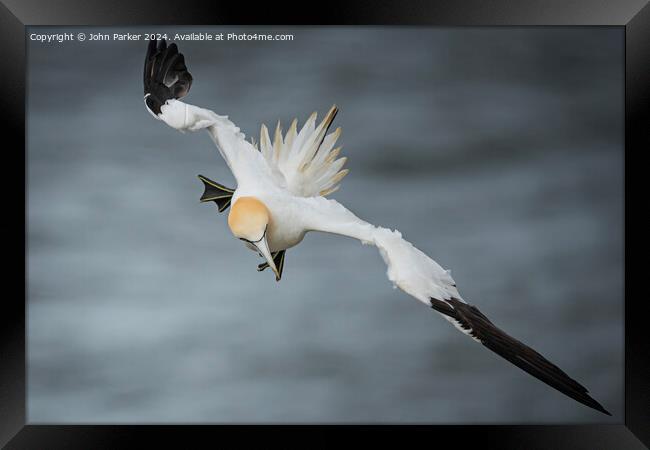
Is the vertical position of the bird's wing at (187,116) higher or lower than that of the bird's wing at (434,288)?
higher

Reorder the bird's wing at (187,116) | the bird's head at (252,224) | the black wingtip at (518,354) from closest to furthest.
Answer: the black wingtip at (518,354), the bird's head at (252,224), the bird's wing at (187,116)

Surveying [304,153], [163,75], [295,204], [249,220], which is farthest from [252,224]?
[163,75]

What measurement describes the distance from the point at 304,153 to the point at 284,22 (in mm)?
337

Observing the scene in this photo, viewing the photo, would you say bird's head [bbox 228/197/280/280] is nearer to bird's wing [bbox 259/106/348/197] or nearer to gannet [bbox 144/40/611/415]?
gannet [bbox 144/40/611/415]

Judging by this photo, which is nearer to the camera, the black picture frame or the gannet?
the gannet

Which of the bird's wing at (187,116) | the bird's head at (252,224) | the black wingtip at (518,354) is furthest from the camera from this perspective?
the bird's wing at (187,116)

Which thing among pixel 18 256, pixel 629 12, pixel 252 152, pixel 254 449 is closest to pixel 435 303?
pixel 252 152

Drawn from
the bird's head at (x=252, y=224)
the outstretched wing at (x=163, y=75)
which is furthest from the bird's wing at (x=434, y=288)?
the outstretched wing at (x=163, y=75)

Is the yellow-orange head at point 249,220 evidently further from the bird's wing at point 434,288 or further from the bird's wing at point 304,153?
the bird's wing at point 304,153

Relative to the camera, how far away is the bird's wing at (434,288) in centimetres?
132

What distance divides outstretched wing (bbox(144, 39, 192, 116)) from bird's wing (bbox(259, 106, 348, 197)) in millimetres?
218

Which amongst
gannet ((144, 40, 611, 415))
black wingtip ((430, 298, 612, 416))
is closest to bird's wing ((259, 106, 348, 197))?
gannet ((144, 40, 611, 415))

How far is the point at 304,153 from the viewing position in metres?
1.71

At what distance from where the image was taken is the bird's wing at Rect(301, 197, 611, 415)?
4.33 feet
